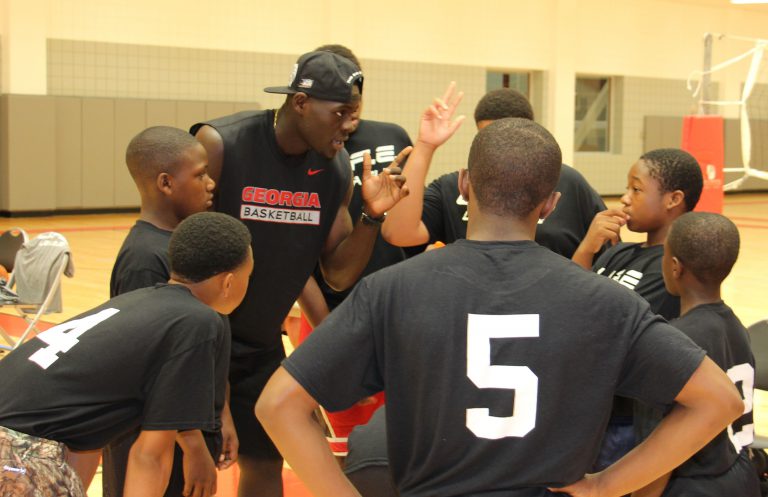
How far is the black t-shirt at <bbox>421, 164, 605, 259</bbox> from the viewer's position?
382 centimetres

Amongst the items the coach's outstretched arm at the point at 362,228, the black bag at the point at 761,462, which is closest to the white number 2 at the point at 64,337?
the coach's outstretched arm at the point at 362,228

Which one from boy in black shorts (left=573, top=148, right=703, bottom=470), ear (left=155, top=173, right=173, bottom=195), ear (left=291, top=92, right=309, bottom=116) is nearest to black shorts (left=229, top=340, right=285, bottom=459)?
ear (left=155, top=173, right=173, bottom=195)

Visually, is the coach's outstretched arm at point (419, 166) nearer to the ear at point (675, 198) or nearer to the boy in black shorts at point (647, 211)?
the boy in black shorts at point (647, 211)

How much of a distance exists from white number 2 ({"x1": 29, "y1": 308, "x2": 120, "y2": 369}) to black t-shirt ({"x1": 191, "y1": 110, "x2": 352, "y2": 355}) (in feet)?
2.68

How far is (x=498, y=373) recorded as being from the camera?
1833 mm

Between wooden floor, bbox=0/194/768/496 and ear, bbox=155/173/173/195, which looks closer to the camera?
ear, bbox=155/173/173/195

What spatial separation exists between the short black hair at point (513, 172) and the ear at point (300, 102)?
1.36m

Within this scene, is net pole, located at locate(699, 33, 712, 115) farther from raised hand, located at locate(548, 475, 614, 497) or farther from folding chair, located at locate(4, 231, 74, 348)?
raised hand, located at locate(548, 475, 614, 497)

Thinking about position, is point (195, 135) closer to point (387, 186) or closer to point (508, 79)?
point (387, 186)

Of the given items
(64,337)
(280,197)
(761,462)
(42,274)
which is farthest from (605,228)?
(42,274)

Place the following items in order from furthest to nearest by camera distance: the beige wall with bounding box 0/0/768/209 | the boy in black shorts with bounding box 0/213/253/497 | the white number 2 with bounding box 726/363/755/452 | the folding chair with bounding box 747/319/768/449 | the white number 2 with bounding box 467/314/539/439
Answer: the beige wall with bounding box 0/0/768/209 < the folding chair with bounding box 747/319/768/449 < the white number 2 with bounding box 726/363/755/452 < the boy in black shorts with bounding box 0/213/253/497 < the white number 2 with bounding box 467/314/539/439

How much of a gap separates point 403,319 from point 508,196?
1.20ft

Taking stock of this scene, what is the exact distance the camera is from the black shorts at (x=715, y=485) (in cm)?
258

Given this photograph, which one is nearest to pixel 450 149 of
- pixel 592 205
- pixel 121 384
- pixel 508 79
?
pixel 508 79
